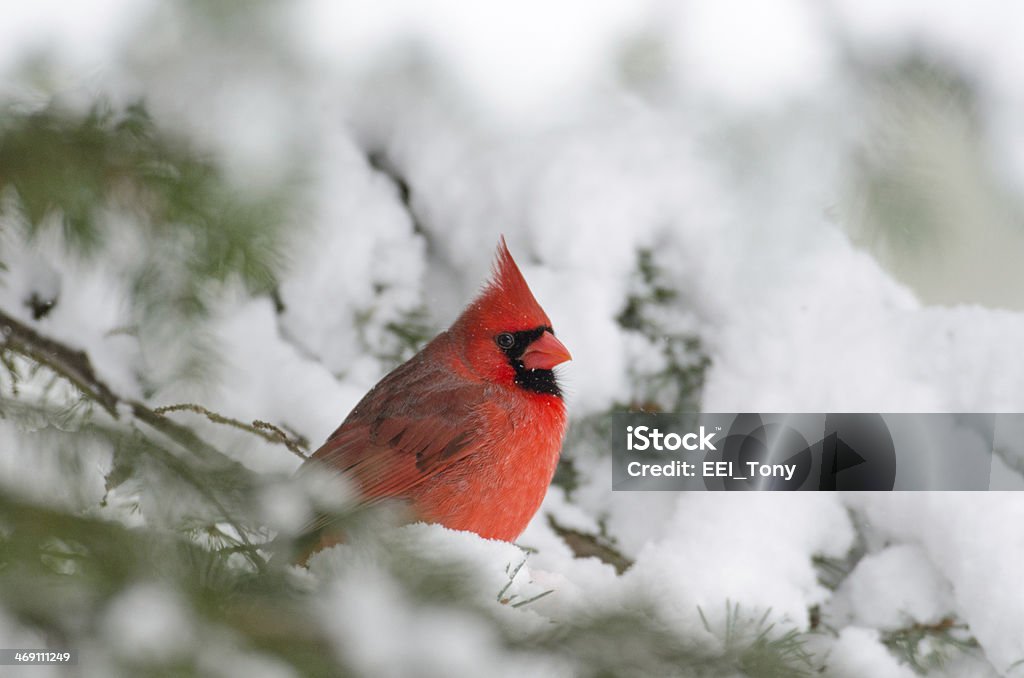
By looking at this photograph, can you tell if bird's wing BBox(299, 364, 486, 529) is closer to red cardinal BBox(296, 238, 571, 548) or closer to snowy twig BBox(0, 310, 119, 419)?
red cardinal BBox(296, 238, 571, 548)

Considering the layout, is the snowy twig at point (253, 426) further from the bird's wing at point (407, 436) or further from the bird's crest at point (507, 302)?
the bird's crest at point (507, 302)

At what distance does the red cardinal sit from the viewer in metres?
1.52

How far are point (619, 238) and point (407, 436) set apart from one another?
2.32 ft

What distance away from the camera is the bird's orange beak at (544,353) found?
1606 millimetres

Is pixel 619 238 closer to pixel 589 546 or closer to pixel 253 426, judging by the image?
pixel 589 546

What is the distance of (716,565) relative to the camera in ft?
5.68

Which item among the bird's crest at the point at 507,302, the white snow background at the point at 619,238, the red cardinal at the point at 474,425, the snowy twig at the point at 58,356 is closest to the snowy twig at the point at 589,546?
the white snow background at the point at 619,238

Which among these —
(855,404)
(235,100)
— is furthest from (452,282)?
(855,404)

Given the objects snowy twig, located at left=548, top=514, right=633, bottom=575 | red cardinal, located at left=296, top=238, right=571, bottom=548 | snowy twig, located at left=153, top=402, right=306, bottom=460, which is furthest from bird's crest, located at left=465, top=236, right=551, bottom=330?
snowy twig, located at left=548, top=514, right=633, bottom=575

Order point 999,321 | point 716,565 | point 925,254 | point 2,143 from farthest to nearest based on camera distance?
1. point 999,321
2. point 716,565
3. point 925,254
4. point 2,143

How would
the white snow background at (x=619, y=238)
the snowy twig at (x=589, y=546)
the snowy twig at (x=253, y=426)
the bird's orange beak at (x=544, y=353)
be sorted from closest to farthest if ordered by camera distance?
the white snow background at (x=619, y=238)
the snowy twig at (x=253, y=426)
the bird's orange beak at (x=544, y=353)
the snowy twig at (x=589, y=546)

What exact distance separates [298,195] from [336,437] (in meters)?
0.47

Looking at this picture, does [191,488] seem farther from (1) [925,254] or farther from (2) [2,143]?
(1) [925,254]

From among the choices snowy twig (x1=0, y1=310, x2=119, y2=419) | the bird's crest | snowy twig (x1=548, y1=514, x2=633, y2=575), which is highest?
the bird's crest
